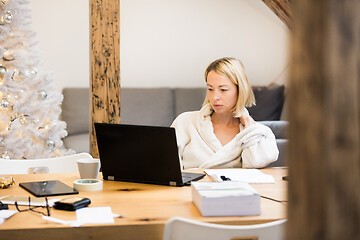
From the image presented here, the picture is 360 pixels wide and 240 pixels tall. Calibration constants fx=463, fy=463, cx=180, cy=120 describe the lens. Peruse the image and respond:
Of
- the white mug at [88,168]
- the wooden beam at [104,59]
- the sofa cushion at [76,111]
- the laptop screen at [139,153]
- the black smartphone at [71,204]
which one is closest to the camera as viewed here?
the black smartphone at [71,204]

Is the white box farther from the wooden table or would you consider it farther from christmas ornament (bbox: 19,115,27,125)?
christmas ornament (bbox: 19,115,27,125)

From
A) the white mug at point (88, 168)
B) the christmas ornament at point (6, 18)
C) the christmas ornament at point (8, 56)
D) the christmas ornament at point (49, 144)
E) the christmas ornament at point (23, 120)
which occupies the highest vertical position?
the christmas ornament at point (6, 18)

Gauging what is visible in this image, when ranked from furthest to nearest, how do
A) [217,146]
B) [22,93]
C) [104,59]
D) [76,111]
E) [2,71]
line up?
[76,111], [22,93], [2,71], [104,59], [217,146]

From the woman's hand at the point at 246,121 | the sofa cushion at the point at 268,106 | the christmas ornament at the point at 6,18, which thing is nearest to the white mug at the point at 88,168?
the woman's hand at the point at 246,121

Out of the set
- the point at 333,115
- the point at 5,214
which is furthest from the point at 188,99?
the point at 333,115

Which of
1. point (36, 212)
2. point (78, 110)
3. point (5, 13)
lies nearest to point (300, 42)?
point (36, 212)

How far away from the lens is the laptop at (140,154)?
168 centimetres

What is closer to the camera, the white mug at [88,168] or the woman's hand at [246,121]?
the white mug at [88,168]

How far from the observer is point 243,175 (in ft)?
6.37

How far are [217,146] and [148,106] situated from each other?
2.69 metres

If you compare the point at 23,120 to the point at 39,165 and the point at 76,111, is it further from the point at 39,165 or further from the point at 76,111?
the point at 76,111

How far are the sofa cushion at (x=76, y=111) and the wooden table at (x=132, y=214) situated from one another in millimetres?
3174

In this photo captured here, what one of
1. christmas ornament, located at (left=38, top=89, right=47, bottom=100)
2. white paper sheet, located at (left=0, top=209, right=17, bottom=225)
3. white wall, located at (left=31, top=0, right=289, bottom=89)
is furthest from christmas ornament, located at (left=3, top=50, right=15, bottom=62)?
white paper sheet, located at (left=0, top=209, right=17, bottom=225)

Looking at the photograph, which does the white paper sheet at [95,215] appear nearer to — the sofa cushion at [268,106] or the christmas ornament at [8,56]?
the christmas ornament at [8,56]
